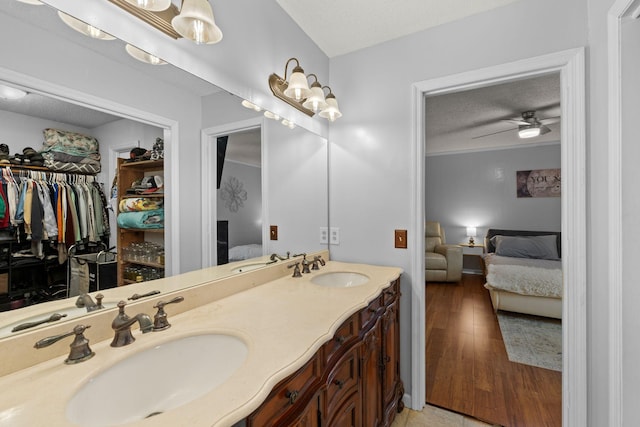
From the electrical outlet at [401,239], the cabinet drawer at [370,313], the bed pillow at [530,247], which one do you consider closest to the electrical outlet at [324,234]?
the electrical outlet at [401,239]

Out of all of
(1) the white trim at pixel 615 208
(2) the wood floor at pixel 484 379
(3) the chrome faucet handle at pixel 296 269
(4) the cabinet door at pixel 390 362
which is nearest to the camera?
(1) the white trim at pixel 615 208

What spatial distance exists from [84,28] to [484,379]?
291 centimetres

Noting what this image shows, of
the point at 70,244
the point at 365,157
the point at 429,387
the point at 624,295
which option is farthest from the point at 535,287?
the point at 70,244

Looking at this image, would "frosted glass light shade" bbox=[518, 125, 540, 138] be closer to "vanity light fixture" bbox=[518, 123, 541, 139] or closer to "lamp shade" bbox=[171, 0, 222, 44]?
"vanity light fixture" bbox=[518, 123, 541, 139]

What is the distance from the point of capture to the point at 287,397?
75 centimetres

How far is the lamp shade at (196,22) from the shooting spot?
3.07ft

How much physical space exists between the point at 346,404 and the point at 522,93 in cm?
346

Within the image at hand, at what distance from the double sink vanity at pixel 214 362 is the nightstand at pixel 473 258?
15.7ft

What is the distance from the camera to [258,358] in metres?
0.74

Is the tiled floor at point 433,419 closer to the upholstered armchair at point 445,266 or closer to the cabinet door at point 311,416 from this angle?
the cabinet door at point 311,416

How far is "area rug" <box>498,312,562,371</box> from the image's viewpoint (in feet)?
7.69

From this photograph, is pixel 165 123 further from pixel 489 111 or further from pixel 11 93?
pixel 489 111

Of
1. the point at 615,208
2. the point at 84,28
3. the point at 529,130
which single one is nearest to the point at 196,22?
the point at 84,28

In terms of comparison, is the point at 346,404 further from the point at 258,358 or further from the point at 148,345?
the point at 148,345
